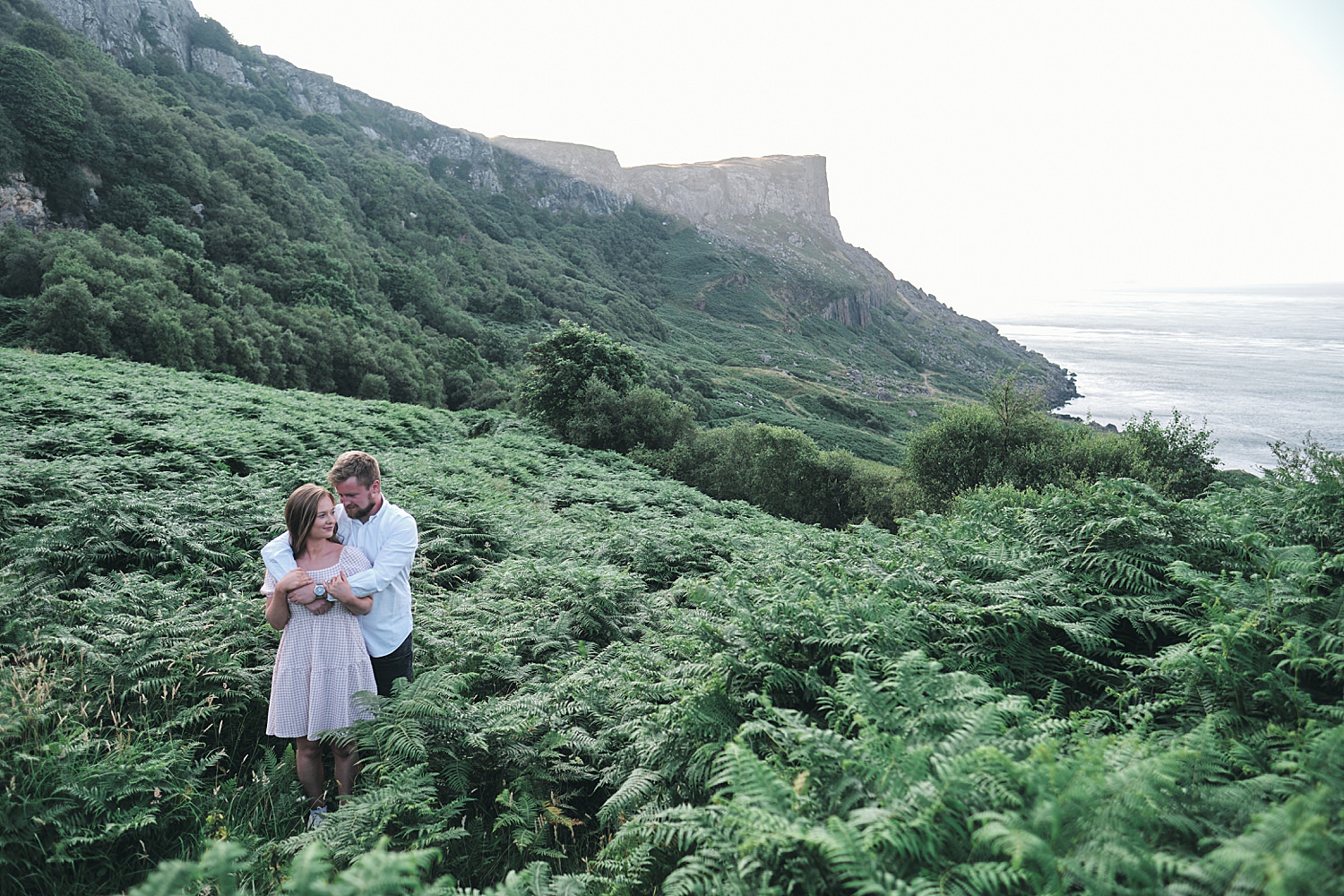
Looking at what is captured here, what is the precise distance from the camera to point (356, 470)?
459 cm

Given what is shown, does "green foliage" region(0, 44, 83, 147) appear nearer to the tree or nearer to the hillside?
the hillside

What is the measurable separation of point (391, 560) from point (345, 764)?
4.75 feet

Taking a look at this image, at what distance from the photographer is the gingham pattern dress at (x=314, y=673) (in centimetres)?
432

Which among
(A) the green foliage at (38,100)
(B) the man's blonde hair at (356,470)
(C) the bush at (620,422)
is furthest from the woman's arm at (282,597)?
(A) the green foliage at (38,100)

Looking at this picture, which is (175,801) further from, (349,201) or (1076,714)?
(349,201)

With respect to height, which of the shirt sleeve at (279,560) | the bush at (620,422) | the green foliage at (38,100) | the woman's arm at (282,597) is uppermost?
the green foliage at (38,100)

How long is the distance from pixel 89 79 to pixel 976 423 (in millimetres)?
88695

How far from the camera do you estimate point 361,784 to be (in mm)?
4352

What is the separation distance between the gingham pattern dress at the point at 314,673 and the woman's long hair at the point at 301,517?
0.74 feet

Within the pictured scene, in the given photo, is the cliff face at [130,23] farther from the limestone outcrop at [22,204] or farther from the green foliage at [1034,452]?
the green foliage at [1034,452]

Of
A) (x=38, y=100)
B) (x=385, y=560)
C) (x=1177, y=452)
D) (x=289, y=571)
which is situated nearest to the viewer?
(x=289, y=571)

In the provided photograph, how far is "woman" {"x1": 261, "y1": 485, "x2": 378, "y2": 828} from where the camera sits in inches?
168

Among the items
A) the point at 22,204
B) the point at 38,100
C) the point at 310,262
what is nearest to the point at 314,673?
the point at 22,204

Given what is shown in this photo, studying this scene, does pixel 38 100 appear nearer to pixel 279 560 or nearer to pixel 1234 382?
pixel 279 560
